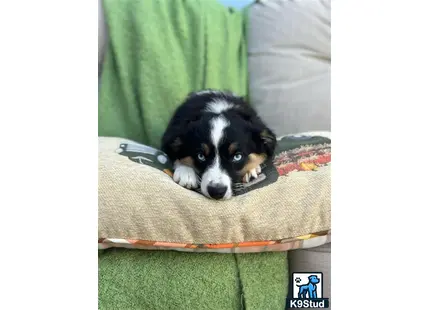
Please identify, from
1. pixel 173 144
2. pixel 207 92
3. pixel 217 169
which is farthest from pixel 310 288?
pixel 207 92

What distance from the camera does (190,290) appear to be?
5.34 ft

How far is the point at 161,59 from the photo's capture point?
2350 mm

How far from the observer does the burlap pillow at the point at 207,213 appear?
5.25ft

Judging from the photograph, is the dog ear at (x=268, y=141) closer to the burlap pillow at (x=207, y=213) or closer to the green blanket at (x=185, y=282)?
the burlap pillow at (x=207, y=213)

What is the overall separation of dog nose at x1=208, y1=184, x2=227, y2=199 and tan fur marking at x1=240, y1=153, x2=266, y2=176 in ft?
0.77

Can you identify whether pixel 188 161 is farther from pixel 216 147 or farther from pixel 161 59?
pixel 161 59

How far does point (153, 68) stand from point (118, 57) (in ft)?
0.64

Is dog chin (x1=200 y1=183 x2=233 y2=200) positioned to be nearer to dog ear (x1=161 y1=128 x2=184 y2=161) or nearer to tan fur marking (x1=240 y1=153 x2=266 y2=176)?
tan fur marking (x1=240 y1=153 x2=266 y2=176)

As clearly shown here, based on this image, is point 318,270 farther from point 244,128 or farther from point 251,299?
point 244,128

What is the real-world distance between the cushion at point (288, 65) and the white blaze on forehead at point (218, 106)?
0.36m

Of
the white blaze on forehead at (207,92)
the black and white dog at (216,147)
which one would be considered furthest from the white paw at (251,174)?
the white blaze on forehead at (207,92)

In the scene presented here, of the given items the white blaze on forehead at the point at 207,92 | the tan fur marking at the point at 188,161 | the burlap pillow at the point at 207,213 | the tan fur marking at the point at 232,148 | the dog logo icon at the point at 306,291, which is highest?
the white blaze on forehead at the point at 207,92

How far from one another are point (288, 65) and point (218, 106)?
21.7 inches
